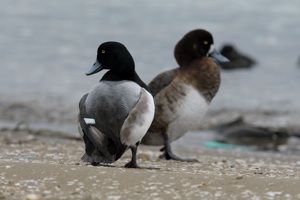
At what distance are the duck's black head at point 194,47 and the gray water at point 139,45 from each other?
510 centimetres

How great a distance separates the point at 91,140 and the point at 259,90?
12643 millimetres

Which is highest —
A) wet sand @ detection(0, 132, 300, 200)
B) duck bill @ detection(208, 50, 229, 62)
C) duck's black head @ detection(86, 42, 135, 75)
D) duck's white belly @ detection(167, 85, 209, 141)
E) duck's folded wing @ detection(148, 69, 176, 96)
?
duck bill @ detection(208, 50, 229, 62)

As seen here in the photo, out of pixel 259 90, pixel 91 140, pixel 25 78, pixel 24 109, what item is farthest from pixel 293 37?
pixel 91 140

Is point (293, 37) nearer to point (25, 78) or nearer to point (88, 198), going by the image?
point (25, 78)

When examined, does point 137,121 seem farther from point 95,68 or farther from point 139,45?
point 139,45

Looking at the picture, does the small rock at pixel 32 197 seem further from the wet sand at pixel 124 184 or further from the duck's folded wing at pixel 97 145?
the duck's folded wing at pixel 97 145

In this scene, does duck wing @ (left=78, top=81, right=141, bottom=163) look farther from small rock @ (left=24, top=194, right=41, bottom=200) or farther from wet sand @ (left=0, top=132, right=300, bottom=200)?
small rock @ (left=24, top=194, right=41, bottom=200)

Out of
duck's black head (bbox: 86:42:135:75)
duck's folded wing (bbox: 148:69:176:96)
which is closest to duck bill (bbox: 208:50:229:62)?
duck's folded wing (bbox: 148:69:176:96)

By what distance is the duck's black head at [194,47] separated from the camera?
9.86 m

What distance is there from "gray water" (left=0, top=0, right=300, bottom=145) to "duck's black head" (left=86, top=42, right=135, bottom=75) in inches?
274

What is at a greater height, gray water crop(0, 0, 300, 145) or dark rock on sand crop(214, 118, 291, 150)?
gray water crop(0, 0, 300, 145)

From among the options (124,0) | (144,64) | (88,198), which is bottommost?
(88,198)

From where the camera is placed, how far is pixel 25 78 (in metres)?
19.5

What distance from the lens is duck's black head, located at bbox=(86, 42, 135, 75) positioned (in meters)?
7.42
